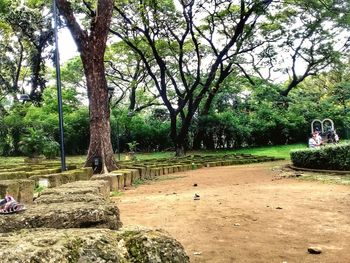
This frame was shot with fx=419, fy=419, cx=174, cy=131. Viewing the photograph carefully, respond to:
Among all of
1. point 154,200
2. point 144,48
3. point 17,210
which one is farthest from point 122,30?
point 17,210

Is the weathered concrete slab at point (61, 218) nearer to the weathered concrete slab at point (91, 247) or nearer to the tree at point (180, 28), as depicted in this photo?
the weathered concrete slab at point (91, 247)

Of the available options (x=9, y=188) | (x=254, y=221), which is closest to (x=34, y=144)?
(x=9, y=188)

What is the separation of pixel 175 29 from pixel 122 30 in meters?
2.83

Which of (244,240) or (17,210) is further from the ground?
(17,210)

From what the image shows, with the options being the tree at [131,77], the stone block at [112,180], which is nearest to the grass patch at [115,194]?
the stone block at [112,180]

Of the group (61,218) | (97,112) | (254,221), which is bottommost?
(254,221)

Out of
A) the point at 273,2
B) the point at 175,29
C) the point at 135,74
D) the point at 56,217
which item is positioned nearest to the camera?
the point at 56,217

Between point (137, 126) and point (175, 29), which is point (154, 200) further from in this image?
point (137, 126)

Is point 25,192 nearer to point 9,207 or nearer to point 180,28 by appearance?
point 9,207

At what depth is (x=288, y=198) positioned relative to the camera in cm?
686

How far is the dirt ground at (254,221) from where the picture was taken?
3713 mm

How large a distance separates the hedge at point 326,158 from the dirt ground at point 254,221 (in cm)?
342

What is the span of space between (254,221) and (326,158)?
7686 mm

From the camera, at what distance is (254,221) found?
5.00m
